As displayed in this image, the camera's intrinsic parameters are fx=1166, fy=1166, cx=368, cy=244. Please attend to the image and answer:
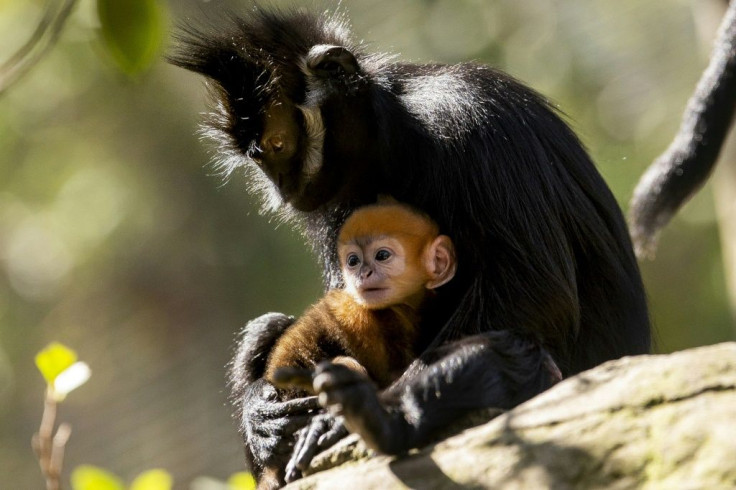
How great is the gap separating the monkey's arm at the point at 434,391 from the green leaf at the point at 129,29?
1098 millimetres

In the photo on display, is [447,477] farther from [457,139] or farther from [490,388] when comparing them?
[457,139]

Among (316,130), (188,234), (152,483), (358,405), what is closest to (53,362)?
(152,483)

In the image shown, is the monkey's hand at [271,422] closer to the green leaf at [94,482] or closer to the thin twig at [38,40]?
the green leaf at [94,482]

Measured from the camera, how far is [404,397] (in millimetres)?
3971

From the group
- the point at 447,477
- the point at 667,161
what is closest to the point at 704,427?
the point at 447,477

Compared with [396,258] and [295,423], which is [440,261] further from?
[295,423]

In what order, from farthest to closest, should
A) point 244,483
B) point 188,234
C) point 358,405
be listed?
point 188,234, point 244,483, point 358,405

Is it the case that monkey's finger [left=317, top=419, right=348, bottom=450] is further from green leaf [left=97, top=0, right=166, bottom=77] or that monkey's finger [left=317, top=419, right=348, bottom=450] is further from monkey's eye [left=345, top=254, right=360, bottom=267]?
green leaf [left=97, top=0, right=166, bottom=77]

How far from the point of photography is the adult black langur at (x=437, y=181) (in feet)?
15.8

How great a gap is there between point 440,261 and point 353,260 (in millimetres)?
393

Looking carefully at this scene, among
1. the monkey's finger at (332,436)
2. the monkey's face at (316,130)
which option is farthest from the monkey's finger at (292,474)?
the monkey's face at (316,130)

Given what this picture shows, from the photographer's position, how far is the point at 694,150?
6645 mm

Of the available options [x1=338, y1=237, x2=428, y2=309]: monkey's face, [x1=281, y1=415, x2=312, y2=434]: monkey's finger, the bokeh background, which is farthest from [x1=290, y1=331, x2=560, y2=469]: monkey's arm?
the bokeh background

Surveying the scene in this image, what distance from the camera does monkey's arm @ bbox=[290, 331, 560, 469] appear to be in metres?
3.63
